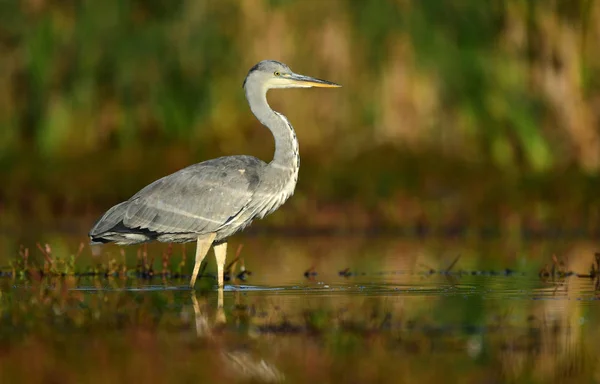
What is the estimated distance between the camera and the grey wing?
1101 cm

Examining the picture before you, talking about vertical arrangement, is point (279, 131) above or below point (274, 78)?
below

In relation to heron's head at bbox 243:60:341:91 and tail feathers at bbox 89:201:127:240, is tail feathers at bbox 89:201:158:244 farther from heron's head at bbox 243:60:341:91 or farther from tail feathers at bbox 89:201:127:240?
heron's head at bbox 243:60:341:91

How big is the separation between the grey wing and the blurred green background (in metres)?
7.46

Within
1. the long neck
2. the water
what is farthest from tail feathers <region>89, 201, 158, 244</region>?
the long neck

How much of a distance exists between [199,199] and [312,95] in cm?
918

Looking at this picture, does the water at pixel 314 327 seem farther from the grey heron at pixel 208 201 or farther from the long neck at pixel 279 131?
the long neck at pixel 279 131

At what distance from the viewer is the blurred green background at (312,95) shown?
19156 millimetres

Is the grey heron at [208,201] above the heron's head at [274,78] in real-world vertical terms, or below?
below

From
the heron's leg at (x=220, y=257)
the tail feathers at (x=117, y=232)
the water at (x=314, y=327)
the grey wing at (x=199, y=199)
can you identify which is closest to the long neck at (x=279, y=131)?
the grey wing at (x=199, y=199)

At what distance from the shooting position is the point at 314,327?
7.89m

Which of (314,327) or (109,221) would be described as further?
(109,221)

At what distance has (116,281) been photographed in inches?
455

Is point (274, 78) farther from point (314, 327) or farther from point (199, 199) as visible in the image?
point (314, 327)

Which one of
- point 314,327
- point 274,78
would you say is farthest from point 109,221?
point 314,327
